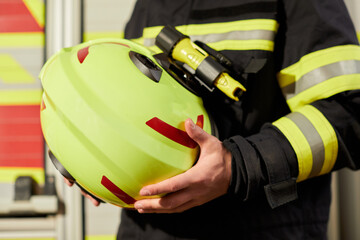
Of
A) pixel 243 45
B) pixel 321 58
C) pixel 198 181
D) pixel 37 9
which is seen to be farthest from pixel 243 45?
pixel 37 9

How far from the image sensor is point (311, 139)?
582mm

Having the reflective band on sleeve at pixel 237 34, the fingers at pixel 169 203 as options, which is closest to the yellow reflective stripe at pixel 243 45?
the reflective band on sleeve at pixel 237 34

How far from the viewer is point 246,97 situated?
653 mm

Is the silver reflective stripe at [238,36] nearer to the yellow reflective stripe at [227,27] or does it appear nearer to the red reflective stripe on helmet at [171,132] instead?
the yellow reflective stripe at [227,27]

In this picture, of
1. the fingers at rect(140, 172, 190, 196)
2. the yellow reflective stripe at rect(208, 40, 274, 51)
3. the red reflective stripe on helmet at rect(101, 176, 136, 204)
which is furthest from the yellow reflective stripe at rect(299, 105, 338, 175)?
the red reflective stripe on helmet at rect(101, 176, 136, 204)

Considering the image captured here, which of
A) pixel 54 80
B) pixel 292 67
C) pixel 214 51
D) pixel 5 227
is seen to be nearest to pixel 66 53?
pixel 54 80

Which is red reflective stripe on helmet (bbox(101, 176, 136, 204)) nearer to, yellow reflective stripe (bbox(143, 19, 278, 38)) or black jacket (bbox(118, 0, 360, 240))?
black jacket (bbox(118, 0, 360, 240))

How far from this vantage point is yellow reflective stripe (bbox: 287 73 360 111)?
583mm

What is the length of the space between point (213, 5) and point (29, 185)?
93cm

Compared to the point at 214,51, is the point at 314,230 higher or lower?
lower

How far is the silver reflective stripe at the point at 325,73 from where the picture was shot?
23.2 inches

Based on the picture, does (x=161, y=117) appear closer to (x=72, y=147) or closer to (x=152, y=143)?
(x=152, y=143)

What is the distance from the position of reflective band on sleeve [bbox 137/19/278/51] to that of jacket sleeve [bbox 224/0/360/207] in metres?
0.06

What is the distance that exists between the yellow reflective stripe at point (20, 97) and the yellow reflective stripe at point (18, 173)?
10.1 inches
